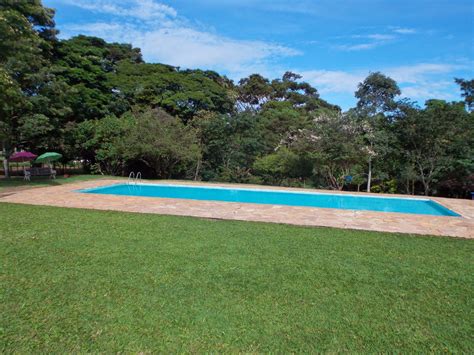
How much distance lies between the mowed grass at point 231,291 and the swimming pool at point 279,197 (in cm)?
488

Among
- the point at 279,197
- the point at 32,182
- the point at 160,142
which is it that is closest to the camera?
the point at 279,197

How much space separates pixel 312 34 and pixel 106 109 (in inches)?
508

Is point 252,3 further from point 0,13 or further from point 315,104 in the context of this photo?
point 315,104

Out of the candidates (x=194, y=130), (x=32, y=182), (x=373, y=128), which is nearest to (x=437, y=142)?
(x=373, y=128)

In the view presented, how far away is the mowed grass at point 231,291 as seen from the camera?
2412 mm

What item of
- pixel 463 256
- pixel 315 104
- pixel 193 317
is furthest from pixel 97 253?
pixel 315 104

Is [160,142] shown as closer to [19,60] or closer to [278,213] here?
[19,60]

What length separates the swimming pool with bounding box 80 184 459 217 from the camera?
9844 millimetres

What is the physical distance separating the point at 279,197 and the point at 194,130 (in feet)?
25.1

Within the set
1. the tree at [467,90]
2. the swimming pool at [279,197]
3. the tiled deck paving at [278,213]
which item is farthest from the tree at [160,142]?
the tree at [467,90]

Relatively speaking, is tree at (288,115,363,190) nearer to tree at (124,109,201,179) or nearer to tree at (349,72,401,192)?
tree at (349,72,401,192)

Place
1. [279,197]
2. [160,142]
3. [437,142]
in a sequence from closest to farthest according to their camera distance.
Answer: [279,197] → [437,142] → [160,142]

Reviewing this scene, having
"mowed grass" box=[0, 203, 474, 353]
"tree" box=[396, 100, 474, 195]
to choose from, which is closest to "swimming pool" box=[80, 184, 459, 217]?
"tree" box=[396, 100, 474, 195]

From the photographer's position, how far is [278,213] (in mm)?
7117
